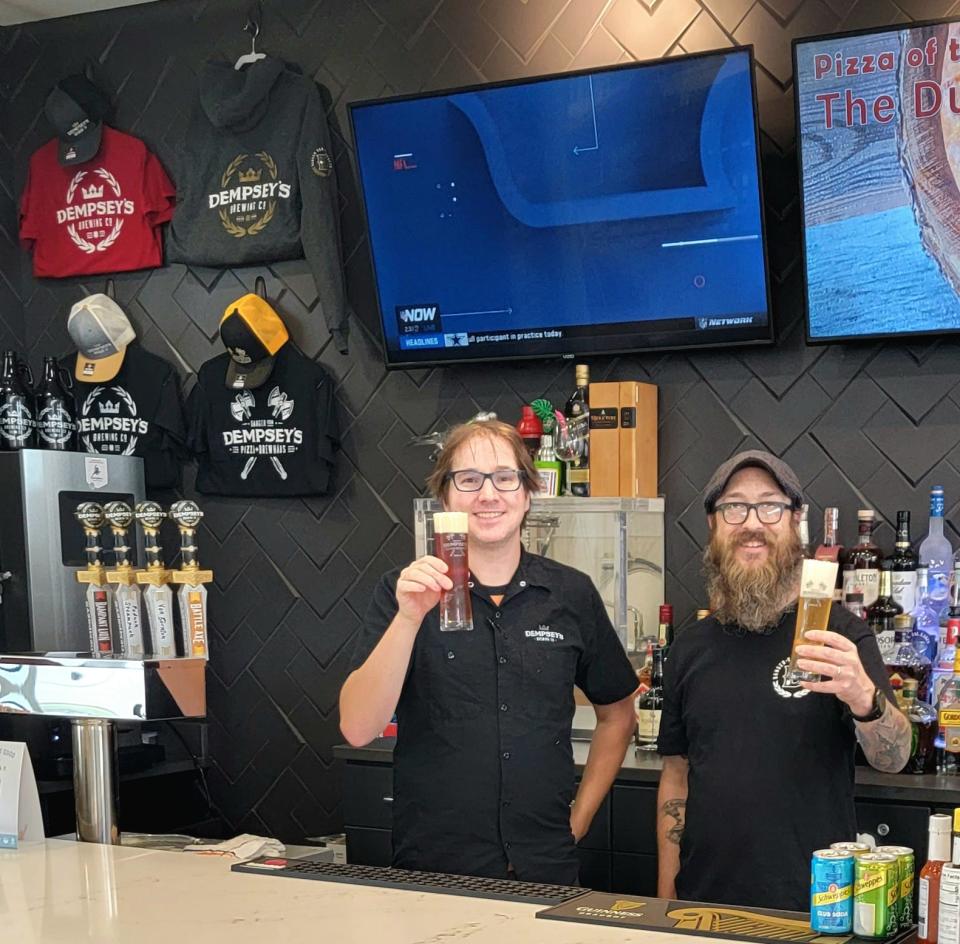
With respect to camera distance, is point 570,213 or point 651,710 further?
A: point 570,213

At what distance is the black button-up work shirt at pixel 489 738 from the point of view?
2451mm

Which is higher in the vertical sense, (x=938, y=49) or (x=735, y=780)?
(x=938, y=49)

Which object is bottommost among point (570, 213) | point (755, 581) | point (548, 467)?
point (755, 581)

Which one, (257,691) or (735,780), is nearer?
(735,780)

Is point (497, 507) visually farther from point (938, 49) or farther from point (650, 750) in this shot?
point (938, 49)

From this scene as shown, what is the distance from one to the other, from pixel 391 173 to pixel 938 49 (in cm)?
167

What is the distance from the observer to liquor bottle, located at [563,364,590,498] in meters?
3.94

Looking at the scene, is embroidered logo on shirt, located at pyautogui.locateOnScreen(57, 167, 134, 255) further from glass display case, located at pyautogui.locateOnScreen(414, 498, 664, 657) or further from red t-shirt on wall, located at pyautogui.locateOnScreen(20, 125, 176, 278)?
glass display case, located at pyautogui.locateOnScreen(414, 498, 664, 657)

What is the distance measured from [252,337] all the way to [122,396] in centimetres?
62

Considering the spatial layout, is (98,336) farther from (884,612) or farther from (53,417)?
(884,612)

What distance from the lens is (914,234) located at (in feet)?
11.7

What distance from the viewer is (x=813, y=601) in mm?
2100

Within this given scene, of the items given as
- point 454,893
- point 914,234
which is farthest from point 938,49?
point 454,893

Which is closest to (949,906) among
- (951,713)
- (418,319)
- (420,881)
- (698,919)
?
(698,919)
